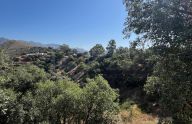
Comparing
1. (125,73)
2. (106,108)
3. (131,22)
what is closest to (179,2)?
(131,22)

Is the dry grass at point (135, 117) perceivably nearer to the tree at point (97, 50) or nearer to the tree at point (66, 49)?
the tree at point (97, 50)

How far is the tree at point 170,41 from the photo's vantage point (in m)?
17.7

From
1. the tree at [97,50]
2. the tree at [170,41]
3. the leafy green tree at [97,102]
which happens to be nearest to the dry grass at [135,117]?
the leafy green tree at [97,102]

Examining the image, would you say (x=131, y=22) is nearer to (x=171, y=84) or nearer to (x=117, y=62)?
(x=171, y=84)

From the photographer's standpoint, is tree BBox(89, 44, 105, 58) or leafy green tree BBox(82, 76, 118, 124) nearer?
leafy green tree BBox(82, 76, 118, 124)

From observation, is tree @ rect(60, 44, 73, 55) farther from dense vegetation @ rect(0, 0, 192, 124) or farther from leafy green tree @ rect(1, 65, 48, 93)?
leafy green tree @ rect(1, 65, 48, 93)

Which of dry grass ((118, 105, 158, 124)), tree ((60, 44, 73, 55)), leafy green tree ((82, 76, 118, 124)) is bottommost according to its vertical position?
dry grass ((118, 105, 158, 124))

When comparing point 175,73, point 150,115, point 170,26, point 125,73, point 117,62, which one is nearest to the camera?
point 170,26

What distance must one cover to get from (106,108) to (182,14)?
26.7m

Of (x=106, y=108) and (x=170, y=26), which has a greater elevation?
(x=170, y=26)

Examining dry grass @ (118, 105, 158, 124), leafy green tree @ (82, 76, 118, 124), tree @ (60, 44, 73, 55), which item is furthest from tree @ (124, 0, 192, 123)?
tree @ (60, 44, 73, 55)

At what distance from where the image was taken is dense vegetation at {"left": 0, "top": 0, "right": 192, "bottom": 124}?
18.1 m

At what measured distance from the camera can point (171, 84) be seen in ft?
63.3

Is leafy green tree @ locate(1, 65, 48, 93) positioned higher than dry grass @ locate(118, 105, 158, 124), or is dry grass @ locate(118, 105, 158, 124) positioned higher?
leafy green tree @ locate(1, 65, 48, 93)
